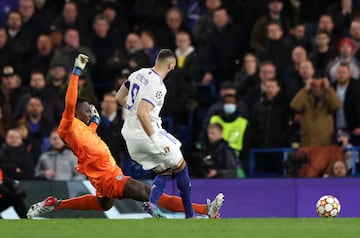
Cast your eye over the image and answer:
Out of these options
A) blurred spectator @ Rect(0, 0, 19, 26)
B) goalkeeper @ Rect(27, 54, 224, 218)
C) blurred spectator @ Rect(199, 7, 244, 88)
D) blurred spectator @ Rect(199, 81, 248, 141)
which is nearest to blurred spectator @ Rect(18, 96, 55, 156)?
blurred spectator @ Rect(199, 81, 248, 141)

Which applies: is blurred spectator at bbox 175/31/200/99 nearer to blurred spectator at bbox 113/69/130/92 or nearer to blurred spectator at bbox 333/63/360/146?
blurred spectator at bbox 113/69/130/92

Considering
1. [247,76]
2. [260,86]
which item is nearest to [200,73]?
[247,76]

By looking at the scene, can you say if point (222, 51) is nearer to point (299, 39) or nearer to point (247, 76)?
point (247, 76)

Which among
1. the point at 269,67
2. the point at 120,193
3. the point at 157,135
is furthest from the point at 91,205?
the point at 269,67

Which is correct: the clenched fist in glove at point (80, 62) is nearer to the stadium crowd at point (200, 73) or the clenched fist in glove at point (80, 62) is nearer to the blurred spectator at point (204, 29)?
the stadium crowd at point (200, 73)

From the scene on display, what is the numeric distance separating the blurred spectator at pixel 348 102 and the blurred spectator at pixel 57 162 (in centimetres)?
421

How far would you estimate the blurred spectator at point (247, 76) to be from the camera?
70.1ft

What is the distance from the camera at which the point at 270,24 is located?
21.7 m

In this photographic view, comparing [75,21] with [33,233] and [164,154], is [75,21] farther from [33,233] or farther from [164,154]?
[33,233]

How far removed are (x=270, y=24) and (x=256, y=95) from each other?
1353 millimetres

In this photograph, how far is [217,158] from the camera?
1975 cm

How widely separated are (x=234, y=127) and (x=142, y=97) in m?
5.66

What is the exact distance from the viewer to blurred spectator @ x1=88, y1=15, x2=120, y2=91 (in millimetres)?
23188

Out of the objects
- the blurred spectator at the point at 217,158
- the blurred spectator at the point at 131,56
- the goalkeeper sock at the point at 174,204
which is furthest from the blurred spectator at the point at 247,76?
the goalkeeper sock at the point at 174,204
